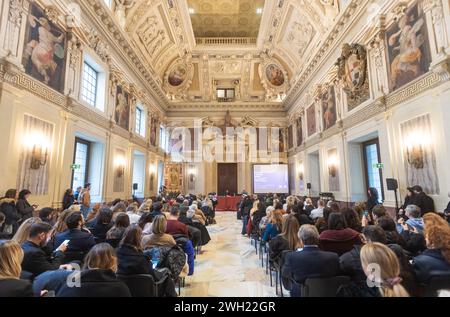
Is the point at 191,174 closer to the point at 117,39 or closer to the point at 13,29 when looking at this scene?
the point at 117,39

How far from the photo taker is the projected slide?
15578 millimetres

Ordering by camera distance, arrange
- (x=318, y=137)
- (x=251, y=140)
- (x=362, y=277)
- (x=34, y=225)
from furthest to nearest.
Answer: (x=251, y=140) < (x=318, y=137) < (x=34, y=225) < (x=362, y=277)

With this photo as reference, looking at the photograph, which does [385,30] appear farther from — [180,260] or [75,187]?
[75,187]

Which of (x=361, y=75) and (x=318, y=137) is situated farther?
(x=318, y=137)

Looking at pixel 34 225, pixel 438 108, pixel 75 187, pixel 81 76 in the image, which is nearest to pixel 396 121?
pixel 438 108

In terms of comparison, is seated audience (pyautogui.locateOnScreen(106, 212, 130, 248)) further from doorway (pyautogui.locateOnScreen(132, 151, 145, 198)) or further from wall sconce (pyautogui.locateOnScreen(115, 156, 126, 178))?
doorway (pyautogui.locateOnScreen(132, 151, 145, 198))

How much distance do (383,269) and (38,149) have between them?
719 cm

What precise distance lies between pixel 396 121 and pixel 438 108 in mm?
1319

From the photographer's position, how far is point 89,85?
8.66 m

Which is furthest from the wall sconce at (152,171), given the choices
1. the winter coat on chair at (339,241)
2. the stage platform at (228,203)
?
the winter coat on chair at (339,241)

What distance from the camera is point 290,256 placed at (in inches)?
96.4

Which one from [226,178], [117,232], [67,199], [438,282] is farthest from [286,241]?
[226,178]

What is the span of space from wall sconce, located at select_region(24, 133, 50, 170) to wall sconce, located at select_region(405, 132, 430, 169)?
30.7 ft

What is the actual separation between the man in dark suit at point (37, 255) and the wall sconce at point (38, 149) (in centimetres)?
435
